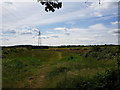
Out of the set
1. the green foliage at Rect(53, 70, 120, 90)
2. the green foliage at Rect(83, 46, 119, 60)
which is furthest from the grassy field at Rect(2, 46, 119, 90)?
the green foliage at Rect(83, 46, 119, 60)

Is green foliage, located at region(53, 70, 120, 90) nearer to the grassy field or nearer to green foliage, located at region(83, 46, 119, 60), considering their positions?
the grassy field

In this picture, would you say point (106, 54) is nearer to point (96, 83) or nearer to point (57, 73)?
point (57, 73)

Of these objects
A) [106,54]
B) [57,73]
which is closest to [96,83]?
[57,73]

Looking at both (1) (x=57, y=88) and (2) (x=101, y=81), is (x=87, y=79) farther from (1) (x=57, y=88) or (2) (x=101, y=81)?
(1) (x=57, y=88)

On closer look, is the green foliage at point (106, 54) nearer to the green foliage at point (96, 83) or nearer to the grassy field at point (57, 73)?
the grassy field at point (57, 73)

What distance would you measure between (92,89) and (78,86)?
0.97 metres

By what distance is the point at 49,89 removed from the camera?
31.6 ft

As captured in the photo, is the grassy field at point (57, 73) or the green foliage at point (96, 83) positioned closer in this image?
the green foliage at point (96, 83)

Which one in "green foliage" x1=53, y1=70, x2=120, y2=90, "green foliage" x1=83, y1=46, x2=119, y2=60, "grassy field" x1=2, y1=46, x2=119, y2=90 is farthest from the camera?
"green foliage" x1=83, y1=46, x2=119, y2=60

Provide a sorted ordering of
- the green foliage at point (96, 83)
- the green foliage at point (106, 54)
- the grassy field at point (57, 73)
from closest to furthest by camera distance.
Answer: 1. the green foliage at point (96, 83)
2. the grassy field at point (57, 73)
3. the green foliage at point (106, 54)

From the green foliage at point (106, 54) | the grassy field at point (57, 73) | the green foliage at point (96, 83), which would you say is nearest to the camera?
the green foliage at point (96, 83)

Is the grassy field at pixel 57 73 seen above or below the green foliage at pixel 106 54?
below

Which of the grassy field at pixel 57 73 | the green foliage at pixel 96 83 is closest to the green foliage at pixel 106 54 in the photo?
the grassy field at pixel 57 73

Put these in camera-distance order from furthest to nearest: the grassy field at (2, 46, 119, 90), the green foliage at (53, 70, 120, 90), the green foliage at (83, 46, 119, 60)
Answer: the green foliage at (83, 46, 119, 60) → the grassy field at (2, 46, 119, 90) → the green foliage at (53, 70, 120, 90)
